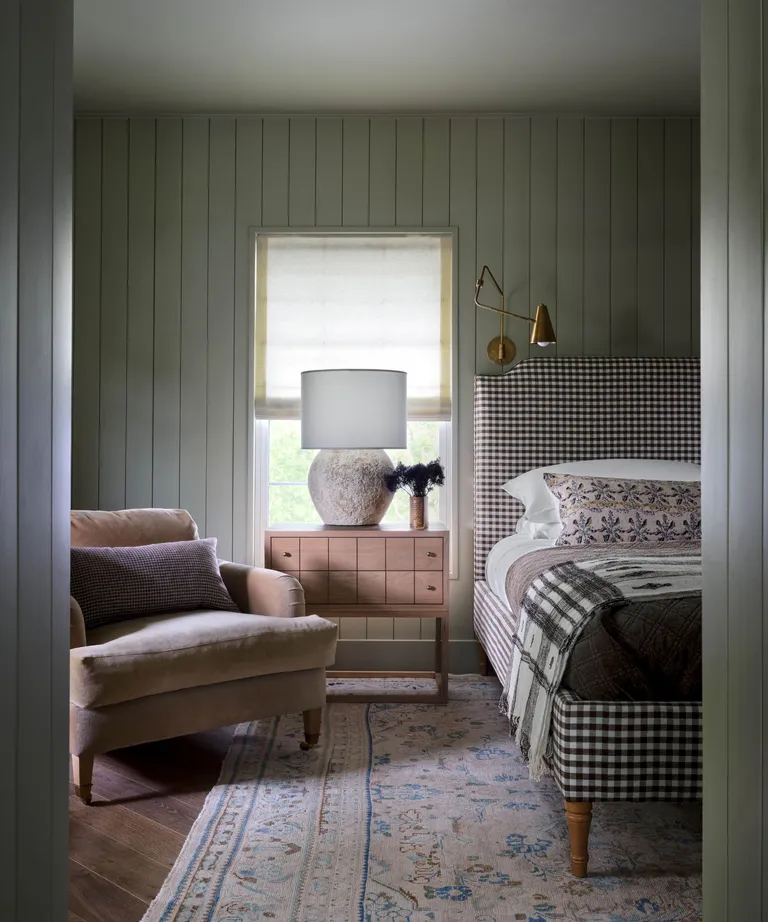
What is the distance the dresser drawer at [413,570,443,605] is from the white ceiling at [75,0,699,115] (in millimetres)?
2111

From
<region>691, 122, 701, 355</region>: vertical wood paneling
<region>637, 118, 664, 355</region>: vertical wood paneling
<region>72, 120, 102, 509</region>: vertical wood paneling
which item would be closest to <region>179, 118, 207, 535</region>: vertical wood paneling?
<region>72, 120, 102, 509</region>: vertical wood paneling

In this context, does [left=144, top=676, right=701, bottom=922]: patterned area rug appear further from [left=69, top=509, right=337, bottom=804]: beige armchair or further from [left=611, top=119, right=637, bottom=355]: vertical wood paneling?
[left=611, top=119, right=637, bottom=355]: vertical wood paneling

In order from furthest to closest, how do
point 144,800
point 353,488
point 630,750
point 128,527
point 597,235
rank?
1. point 597,235
2. point 353,488
3. point 128,527
4. point 144,800
5. point 630,750

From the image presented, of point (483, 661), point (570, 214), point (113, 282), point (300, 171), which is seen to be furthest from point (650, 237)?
point (113, 282)

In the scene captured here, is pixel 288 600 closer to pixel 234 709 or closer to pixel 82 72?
pixel 234 709

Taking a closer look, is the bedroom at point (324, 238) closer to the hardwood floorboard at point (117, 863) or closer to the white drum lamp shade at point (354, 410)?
the white drum lamp shade at point (354, 410)

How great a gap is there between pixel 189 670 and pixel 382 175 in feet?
8.20

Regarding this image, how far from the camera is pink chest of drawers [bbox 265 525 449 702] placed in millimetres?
3424

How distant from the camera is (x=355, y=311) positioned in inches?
155

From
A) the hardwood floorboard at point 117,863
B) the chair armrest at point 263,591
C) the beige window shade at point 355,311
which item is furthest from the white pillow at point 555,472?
the hardwood floorboard at point 117,863

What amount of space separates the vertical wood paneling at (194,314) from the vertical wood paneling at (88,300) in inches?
15.9

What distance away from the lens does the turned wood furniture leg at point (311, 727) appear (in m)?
2.83

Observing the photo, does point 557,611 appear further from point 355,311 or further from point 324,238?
point 324,238

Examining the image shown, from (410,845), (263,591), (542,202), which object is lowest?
(410,845)
